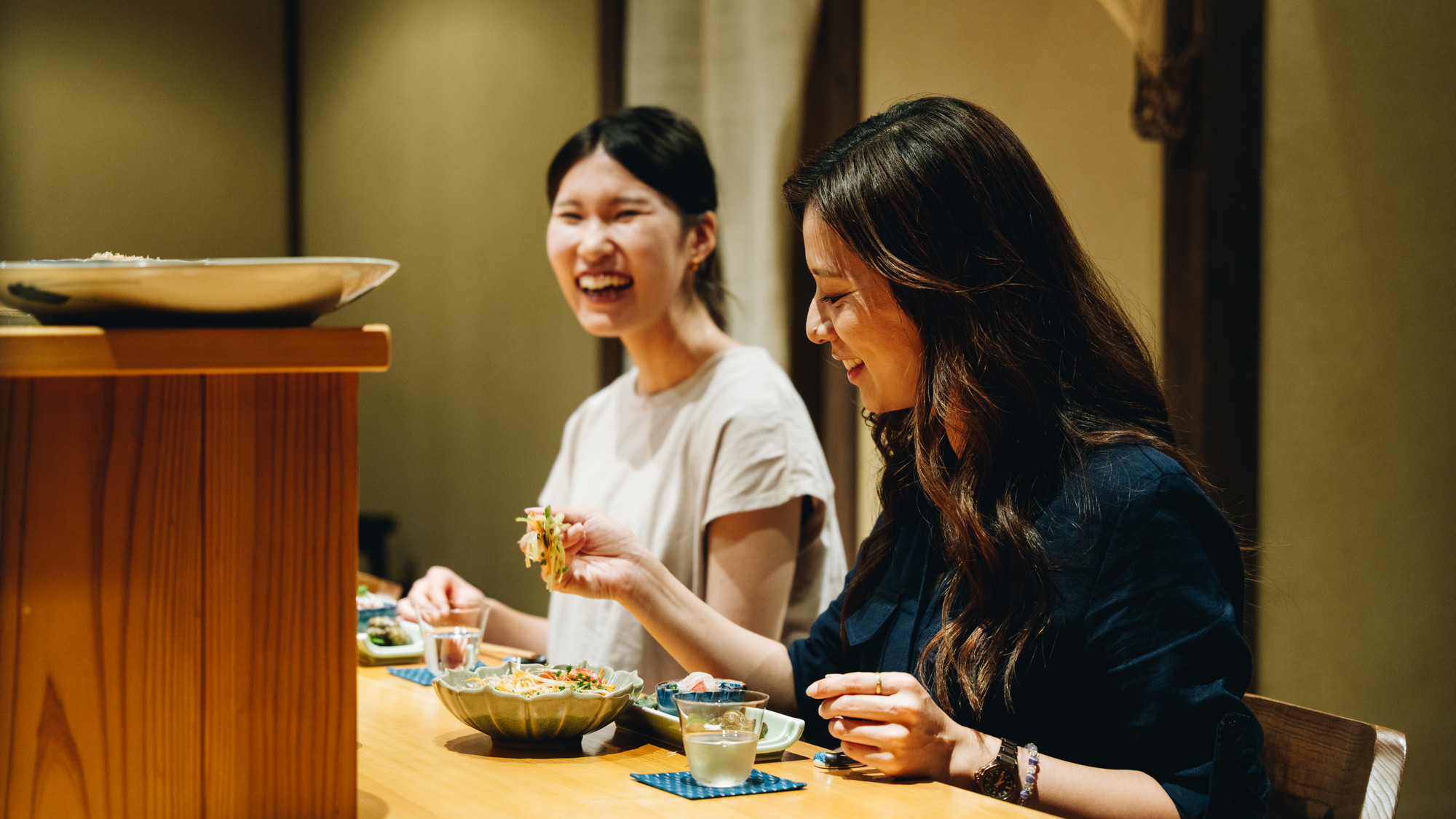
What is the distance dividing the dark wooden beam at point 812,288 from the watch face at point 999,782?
2.17m

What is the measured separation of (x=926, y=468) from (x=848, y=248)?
1.01ft

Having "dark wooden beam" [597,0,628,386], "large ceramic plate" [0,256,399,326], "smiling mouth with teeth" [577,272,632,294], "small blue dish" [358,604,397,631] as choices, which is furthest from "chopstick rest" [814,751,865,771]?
"dark wooden beam" [597,0,628,386]

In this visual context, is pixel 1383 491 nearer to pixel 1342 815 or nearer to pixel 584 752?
pixel 1342 815

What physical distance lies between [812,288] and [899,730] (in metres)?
2.33

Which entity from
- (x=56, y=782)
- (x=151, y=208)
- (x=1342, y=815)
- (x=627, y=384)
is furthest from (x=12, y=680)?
(x=151, y=208)

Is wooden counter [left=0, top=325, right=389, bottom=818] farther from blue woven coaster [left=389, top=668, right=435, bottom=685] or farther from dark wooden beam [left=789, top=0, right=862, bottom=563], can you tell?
dark wooden beam [left=789, top=0, right=862, bottom=563]

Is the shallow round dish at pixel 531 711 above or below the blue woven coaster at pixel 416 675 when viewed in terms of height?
above

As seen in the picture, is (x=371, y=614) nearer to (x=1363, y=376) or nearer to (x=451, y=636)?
(x=451, y=636)

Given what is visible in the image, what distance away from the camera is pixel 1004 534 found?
1.47 m

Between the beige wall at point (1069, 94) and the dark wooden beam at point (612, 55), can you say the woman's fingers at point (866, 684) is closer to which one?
the beige wall at point (1069, 94)

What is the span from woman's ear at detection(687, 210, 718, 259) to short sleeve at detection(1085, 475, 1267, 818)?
124 centimetres

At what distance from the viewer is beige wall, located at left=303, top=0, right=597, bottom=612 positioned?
4.73 meters

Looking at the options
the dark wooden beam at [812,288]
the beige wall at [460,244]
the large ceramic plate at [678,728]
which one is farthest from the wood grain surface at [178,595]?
the beige wall at [460,244]

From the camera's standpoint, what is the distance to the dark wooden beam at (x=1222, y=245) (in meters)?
2.80
